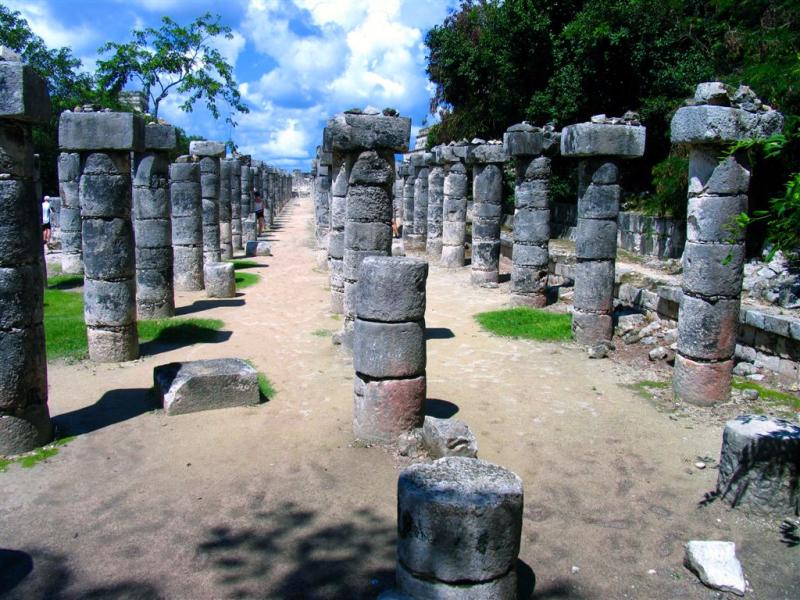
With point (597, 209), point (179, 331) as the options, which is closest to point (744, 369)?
point (597, 209)

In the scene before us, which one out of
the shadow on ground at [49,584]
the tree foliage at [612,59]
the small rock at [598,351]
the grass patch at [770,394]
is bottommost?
the shadow on ground at [49,584]

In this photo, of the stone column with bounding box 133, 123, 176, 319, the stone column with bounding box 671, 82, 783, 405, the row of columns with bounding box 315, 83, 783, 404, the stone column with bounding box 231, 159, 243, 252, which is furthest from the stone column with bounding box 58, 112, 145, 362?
the stone column with bounding box 231, 159, 243, 252

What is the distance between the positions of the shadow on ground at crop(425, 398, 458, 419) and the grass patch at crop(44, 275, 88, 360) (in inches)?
234

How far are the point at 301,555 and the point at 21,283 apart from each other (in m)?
4.21

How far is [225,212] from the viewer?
2581cm

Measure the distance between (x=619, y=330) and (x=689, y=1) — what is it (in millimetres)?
15492

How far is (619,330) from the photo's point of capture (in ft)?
43.8

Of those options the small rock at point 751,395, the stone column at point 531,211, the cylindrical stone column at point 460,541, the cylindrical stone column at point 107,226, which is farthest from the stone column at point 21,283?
the stone column at point 531,211

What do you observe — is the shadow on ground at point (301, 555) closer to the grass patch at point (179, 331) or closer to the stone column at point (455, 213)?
the grass patch at point (179, 331)

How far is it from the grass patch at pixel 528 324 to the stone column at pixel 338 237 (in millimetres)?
3051

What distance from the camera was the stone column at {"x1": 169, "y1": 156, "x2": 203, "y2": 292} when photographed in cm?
1764

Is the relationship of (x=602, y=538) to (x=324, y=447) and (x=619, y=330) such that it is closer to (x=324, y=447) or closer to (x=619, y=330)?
(x=324, y=447)

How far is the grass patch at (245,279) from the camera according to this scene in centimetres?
1923

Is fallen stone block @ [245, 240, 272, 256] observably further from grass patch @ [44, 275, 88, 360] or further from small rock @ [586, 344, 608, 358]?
→ small rock @ [586, 344, 608, 358]
